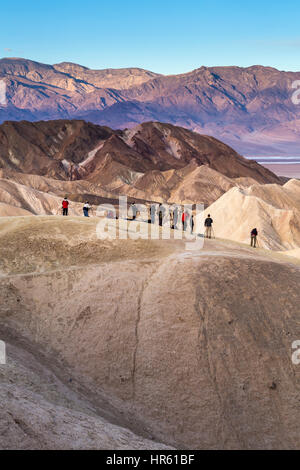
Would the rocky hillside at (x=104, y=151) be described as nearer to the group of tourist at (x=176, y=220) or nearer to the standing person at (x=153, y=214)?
the standing person at (x=153, y=214)

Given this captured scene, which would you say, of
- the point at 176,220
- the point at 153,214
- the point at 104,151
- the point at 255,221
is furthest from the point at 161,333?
the point at 104,151

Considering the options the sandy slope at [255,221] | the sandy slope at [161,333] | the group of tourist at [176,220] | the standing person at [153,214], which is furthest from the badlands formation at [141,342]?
the standing person at [153,214]

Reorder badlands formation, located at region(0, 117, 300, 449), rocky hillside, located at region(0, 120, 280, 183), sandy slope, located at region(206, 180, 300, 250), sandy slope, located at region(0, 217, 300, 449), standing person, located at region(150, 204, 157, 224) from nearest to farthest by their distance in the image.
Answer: badlands formation, located at region(0, 117, 300, 449) < sandy slope, located at region(0, 217, 300, 449) < sandy slope, located at region(206, 180, 300, 250) < standing person, located at region(150, 204, 157, 224) < rocky hillside, located at region(0, 120, 280, 183)

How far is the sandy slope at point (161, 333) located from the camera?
17.6 metres

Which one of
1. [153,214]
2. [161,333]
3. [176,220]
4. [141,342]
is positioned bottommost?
[176,220]

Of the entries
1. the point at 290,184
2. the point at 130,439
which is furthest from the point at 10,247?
the point at 290,184

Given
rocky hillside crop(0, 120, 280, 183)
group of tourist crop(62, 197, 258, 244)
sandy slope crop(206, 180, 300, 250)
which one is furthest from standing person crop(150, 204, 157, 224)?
rocky hillside crop(0, 120, 280, 183)

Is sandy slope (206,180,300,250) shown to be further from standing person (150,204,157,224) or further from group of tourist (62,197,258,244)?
standing person (150,204,157,224)

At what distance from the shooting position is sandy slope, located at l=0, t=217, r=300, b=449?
17.6m

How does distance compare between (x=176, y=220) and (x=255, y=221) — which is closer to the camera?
(x=255, y=221)

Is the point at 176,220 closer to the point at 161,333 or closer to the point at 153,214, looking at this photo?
the point at 153,214

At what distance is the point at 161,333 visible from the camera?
20422 mm

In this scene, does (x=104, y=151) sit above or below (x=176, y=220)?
above

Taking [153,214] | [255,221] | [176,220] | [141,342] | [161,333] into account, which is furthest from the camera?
[153,214]
